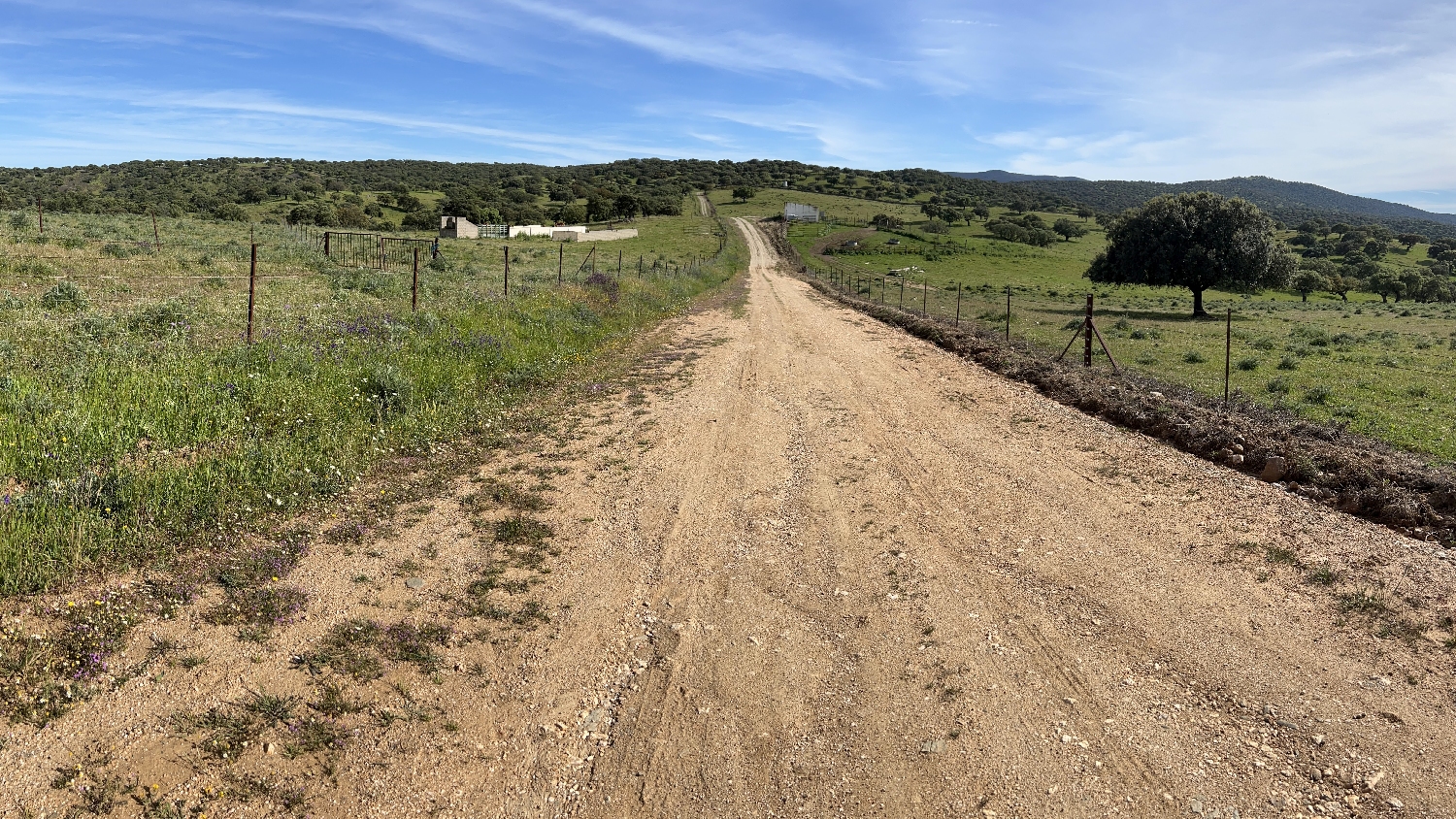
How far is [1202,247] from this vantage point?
143ft

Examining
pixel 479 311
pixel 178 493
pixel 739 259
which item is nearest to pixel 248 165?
pixel 739 259

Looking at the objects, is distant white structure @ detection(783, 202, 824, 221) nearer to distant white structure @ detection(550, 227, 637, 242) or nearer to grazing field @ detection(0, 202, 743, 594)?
distant white structure @ detection(550, 227, 637, 242)

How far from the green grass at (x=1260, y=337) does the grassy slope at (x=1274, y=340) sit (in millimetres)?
58

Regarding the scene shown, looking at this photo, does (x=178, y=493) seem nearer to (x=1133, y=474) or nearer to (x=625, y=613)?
(x=625, y=613)

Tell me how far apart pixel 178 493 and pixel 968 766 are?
6.68m

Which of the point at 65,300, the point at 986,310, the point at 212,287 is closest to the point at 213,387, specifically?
the point at 65,300

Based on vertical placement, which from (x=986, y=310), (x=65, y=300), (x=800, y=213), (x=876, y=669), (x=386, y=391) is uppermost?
(x=800, y=213)

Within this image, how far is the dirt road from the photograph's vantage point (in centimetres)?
410

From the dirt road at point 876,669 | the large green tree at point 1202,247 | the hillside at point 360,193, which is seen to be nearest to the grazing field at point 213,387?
the dirt road at point 876,669

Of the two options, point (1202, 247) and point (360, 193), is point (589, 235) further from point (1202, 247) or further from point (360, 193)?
point (1202, 247)

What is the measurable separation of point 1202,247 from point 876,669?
156 feet

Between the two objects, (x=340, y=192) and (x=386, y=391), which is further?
(x=340, y=192)

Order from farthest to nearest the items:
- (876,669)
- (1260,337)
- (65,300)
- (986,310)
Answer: (986,310) → (1260,337) → (65,300) → (876,669)

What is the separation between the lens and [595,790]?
409 cm
